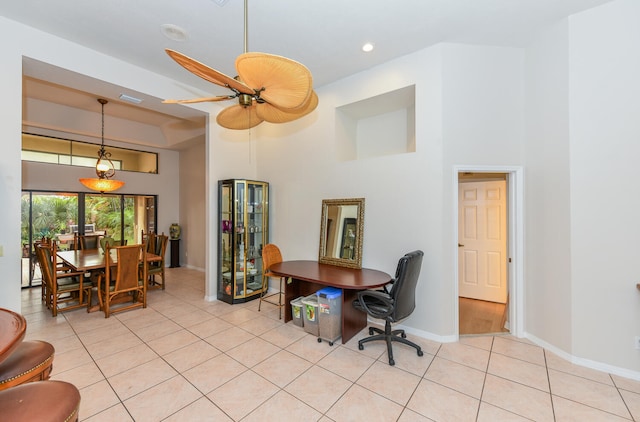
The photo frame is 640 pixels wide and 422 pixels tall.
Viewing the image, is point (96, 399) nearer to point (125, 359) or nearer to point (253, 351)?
point (125, 359)

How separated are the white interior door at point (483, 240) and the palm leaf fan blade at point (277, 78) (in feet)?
12.6

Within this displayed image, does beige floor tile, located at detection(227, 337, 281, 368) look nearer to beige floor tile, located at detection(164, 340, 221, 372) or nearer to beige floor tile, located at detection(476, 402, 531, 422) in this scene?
beige floor tile, located at detection(164, 340, 221, 372)

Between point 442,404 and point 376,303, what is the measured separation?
3.31 feet

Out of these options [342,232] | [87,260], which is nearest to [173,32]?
[342,232]

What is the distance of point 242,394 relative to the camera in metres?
2.23

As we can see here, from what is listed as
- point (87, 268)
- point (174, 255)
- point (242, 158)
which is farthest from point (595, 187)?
point (174, 255)

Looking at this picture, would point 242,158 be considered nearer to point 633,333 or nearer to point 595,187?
point 595,187

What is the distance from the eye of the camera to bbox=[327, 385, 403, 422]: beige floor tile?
1.98m

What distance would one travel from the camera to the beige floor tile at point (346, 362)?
252cm

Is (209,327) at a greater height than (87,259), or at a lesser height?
lesser

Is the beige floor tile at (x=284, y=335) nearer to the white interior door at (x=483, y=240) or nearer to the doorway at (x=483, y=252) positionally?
the doorway at (x=483, y=252)

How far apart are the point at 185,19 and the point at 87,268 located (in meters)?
3.49

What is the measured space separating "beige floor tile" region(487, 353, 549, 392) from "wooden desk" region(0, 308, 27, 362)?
10.9 feet

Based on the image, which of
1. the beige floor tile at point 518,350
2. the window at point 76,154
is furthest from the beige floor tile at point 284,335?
the window at point 76,154
